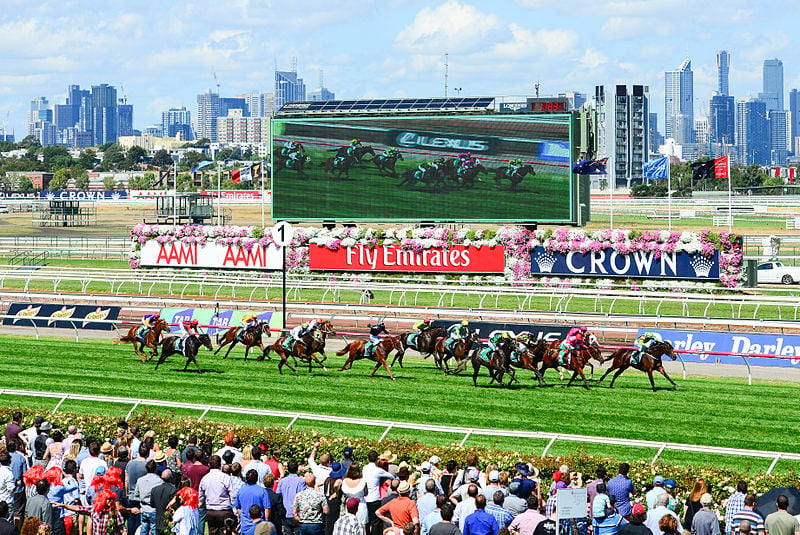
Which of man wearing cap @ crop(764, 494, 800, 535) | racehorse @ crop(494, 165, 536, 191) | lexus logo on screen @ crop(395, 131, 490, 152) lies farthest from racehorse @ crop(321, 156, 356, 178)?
man wearing cap @ crop(764, 494, 800, 535)

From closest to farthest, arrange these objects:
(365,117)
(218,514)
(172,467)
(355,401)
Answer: (218,514) < (172,467) < (355,401) < (365,117)

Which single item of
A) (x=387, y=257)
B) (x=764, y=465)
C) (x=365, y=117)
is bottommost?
(x=764, y=465)

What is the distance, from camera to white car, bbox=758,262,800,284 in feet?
→ 117

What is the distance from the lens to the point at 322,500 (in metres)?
9.47

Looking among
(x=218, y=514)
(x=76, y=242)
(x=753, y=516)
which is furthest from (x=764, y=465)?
(x=76, y=242)

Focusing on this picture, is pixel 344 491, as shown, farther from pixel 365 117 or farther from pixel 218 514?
pixel 365 117

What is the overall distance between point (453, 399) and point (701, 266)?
48.1ft

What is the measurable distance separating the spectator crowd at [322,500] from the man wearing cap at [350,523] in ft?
0.03

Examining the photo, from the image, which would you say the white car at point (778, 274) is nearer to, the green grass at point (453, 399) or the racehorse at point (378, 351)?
the green grass at point (453, 399)

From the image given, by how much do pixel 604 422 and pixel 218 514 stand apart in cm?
736

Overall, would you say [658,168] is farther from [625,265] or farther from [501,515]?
[501,515]

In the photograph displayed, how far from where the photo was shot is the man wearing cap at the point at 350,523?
29.4ft

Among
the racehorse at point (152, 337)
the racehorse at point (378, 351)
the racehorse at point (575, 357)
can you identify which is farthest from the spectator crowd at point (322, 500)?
the racehorse at point (152, 337)

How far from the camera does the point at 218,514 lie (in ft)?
31.9
